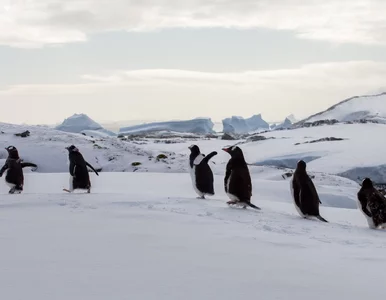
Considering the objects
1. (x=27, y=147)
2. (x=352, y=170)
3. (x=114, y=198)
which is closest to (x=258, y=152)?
(x=352, y=170)

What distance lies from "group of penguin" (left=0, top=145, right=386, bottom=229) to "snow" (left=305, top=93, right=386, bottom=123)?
→ 132ft

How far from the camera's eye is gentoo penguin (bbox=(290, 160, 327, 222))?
23.3 ft

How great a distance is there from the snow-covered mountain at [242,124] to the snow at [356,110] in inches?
590

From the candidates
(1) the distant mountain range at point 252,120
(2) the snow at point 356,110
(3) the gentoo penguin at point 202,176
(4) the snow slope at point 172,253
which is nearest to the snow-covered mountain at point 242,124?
(1) the distant mountain range at point 252,120

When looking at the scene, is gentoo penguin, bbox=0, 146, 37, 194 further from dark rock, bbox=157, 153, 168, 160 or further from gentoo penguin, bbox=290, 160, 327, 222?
dark rock, bbox=157, 153, 168, 160

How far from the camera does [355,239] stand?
200 inches

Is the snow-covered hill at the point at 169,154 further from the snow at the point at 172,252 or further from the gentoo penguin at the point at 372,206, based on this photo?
the snow at the point at 172,252

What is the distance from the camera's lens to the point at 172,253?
3590 millimetres

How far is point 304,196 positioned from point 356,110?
43.9m

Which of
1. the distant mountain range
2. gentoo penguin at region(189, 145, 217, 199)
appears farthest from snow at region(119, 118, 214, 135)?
gentoo penguin at region(189, 145, 217, 199)

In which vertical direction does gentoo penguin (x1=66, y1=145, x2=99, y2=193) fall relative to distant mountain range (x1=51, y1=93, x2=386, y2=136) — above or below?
below

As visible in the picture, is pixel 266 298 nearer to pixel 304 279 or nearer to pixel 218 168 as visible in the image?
pixel 304 279

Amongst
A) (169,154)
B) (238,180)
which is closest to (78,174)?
(238,180)

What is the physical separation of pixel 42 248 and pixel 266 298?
167 cm
